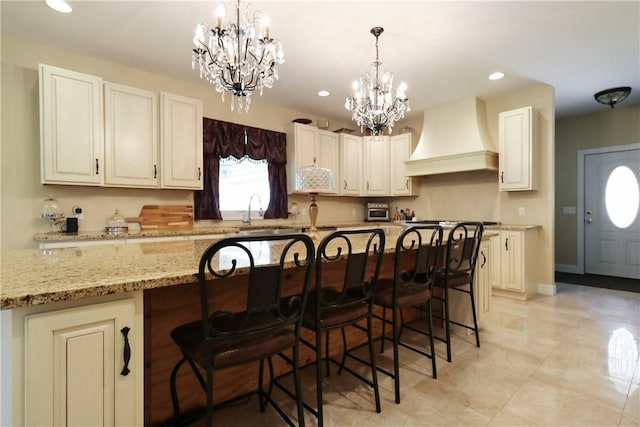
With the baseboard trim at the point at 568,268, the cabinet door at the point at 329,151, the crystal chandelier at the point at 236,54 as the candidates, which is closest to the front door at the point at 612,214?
the baseboard trim at the point at 568,268

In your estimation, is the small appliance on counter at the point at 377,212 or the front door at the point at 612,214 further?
the small appliance on counter at the point at 377,212

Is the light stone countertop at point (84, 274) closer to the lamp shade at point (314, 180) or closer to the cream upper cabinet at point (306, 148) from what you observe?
the lamp shade at point (314, 180)

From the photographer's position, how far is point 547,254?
4.22 m

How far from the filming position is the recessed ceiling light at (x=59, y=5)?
2.40m

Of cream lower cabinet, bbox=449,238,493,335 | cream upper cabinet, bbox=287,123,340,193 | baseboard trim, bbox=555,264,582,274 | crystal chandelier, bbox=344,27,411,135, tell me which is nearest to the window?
cream upper cabinet, bbox=287,123,340,193

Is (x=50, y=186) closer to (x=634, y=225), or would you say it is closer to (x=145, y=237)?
(x=145, y=237)

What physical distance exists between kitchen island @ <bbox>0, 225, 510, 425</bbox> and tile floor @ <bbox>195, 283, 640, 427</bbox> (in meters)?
0.48

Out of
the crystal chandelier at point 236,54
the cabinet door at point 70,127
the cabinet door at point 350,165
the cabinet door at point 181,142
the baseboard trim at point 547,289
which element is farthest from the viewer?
the cabinet door at point 350,165

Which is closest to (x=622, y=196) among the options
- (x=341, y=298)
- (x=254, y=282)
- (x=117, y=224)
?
(x=341, y=298)

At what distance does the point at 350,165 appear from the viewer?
17.6ft

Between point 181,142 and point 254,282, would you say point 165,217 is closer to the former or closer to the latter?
point 181,142

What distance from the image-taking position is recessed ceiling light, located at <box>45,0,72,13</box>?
7.88 feet

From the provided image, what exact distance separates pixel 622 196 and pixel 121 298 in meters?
6.74

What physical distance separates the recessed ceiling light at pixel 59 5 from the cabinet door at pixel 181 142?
102cm
